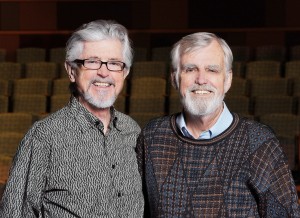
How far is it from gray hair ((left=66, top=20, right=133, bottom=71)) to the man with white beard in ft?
0.16

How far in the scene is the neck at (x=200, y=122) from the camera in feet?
2.30

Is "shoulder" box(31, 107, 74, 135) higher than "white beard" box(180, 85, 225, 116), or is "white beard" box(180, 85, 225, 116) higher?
"white beard" box(180, 85, 225, 116)

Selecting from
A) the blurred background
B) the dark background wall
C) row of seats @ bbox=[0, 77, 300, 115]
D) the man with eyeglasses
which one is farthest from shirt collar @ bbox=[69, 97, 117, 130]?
the dark background wall

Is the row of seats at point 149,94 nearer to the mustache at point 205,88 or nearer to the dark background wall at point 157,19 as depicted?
the dark background wall at point 157,19

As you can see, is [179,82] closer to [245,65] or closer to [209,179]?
[209,179]

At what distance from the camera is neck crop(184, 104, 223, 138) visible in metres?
0.70

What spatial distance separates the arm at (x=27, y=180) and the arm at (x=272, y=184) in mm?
201

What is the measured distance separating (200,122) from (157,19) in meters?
2.03

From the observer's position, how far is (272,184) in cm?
68

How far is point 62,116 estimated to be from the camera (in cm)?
69

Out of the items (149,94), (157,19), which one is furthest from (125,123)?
(157,19)

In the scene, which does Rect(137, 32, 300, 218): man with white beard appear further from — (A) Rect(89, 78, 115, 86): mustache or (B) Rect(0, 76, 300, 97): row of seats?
(B) Rect(0, 76, 300, 97): row of seats

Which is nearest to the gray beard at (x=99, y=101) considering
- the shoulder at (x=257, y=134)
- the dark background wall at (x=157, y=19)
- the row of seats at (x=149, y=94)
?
the shoulder at (x=257, y=134)

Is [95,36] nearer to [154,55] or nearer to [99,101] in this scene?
[99,101]
